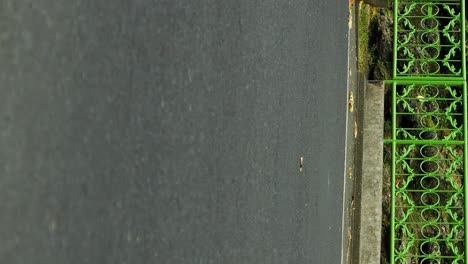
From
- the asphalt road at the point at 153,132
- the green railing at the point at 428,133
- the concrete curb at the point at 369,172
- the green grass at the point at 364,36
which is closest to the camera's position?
the asphalt road at the point at 153,132

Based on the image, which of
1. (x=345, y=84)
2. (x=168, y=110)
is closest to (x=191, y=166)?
(x=168, y=110)

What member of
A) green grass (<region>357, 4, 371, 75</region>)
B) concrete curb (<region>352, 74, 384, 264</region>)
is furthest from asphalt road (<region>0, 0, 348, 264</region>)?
green grass (<region>357, 4, 371, 75</region>)

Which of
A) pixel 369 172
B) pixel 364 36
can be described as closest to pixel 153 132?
pixel 369 172

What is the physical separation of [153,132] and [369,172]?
4.04 meters

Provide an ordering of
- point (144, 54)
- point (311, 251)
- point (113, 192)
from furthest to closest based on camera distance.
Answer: point (311, 251), point (144, 54), point (113, 192)

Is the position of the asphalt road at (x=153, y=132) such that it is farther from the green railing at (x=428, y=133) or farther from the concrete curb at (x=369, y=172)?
the green railing at (x=428, y=133)

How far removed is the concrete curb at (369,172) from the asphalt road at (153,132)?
5.72 feet

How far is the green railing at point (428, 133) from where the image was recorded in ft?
20.3

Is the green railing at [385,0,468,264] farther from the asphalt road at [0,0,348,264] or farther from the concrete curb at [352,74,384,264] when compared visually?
the asphalt road at [0,0,348,264]

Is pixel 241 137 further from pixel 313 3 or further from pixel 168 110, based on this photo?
pixel 313 3

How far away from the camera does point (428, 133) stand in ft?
21.7

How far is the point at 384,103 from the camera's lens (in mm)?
6586

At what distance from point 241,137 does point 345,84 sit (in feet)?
8.08

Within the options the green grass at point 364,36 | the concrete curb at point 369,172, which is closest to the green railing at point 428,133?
the concrete curb at point 369,172
